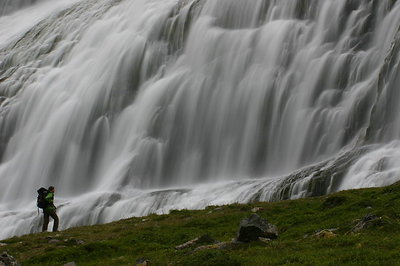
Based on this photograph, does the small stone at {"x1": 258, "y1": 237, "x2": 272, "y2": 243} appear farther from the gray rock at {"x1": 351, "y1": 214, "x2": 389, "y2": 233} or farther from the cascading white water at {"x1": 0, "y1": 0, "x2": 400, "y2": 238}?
the cascading white water at {"x1": 0, "y1": 0, "x2": 400, "y2": 238}

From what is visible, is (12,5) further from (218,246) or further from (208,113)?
(218,246)

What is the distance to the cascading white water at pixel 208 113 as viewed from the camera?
2997 cm

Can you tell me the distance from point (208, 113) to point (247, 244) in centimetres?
2221

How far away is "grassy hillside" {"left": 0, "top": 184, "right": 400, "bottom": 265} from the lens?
1264cm

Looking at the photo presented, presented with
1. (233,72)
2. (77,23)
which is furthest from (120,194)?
(77,23)

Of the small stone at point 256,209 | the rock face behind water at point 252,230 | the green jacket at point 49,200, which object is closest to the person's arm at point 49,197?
the green jacket at point 49,200

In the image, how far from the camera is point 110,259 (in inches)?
721

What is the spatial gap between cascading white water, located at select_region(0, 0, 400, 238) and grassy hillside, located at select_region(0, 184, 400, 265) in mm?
4503

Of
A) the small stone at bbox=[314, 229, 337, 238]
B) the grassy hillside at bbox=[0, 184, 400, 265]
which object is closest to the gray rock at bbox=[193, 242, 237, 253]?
the grassy hillside at bbox=[0, 184, 400, 265]

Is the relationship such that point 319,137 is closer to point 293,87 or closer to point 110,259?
point 293,87

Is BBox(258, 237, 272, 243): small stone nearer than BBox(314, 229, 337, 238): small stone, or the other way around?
BBox(314, 229, 337, 238): small stone

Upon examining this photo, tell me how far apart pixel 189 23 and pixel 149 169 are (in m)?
12.8

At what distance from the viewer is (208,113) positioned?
3672 centimetres

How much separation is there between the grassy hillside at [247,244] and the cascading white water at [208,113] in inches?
177
